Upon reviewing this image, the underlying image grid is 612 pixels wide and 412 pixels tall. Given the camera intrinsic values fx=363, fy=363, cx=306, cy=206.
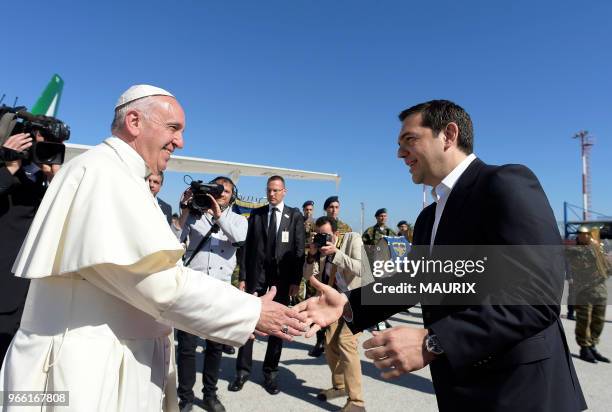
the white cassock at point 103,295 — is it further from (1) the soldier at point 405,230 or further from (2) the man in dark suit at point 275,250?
(1) the soldier at point 405,230

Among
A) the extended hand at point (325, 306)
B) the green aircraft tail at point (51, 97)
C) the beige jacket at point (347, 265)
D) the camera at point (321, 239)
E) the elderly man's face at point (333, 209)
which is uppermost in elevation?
the green aircraft tail at point (51, 97)

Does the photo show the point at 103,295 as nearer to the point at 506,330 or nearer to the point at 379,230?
the point at 506,330

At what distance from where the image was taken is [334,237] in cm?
497

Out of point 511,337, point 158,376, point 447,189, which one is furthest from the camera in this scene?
point 447,189

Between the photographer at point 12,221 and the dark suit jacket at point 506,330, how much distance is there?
2.92 m

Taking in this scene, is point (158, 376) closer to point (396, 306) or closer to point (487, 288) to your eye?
point (396, 306)

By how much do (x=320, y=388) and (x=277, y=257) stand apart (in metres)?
1.77

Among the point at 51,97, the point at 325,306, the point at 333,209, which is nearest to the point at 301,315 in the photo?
the point at 325,306

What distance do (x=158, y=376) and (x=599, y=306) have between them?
7.30 meters

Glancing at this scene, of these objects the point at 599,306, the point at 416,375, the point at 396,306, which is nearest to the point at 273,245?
the point at 416,375

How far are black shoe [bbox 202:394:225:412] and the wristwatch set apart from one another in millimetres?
3245

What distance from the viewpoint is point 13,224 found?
2.74m

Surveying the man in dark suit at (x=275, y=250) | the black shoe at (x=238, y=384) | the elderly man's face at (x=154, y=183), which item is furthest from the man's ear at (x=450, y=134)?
the black shoe at (x=238, y=384)

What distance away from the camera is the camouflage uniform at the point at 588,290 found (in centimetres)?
596
